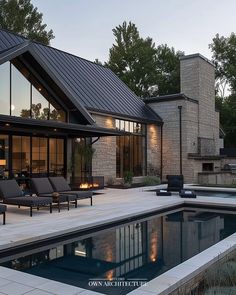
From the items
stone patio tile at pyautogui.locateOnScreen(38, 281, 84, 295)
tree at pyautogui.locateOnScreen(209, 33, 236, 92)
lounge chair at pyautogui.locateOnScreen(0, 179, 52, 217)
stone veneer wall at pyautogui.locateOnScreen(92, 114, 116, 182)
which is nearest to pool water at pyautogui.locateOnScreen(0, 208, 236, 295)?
stone patio tile at pyautogui.locateOnScreen(38, 281, 84, 295)

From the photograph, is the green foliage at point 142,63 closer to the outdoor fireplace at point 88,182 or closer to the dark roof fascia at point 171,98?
the dark roof fascia at point 171,98

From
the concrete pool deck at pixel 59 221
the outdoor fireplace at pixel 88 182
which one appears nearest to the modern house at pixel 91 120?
the outdoor fireplace at pixel 88 182

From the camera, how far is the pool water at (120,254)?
583 centimetres

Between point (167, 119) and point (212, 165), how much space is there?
4.79 m

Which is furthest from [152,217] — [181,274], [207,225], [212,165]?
[212,165]

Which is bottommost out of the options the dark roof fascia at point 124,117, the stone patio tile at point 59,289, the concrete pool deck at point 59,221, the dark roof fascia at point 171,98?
the stone patio tile at point 59,289

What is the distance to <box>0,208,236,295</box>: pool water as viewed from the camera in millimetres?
5832

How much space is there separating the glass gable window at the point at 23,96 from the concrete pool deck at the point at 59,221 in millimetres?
4235

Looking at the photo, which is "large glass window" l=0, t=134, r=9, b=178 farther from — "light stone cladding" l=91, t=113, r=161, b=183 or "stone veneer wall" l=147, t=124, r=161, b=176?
"stone veneer wall" l=147, t=124, r=161, b=176

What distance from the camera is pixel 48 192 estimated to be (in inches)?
461

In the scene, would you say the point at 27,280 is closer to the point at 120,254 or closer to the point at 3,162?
the point at 120,254

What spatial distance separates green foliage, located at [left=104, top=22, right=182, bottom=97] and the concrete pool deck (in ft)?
98.9

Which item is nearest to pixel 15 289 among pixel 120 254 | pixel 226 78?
pixel 120 254

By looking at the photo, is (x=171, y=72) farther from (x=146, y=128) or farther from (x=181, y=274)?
(x=181, y=274)
